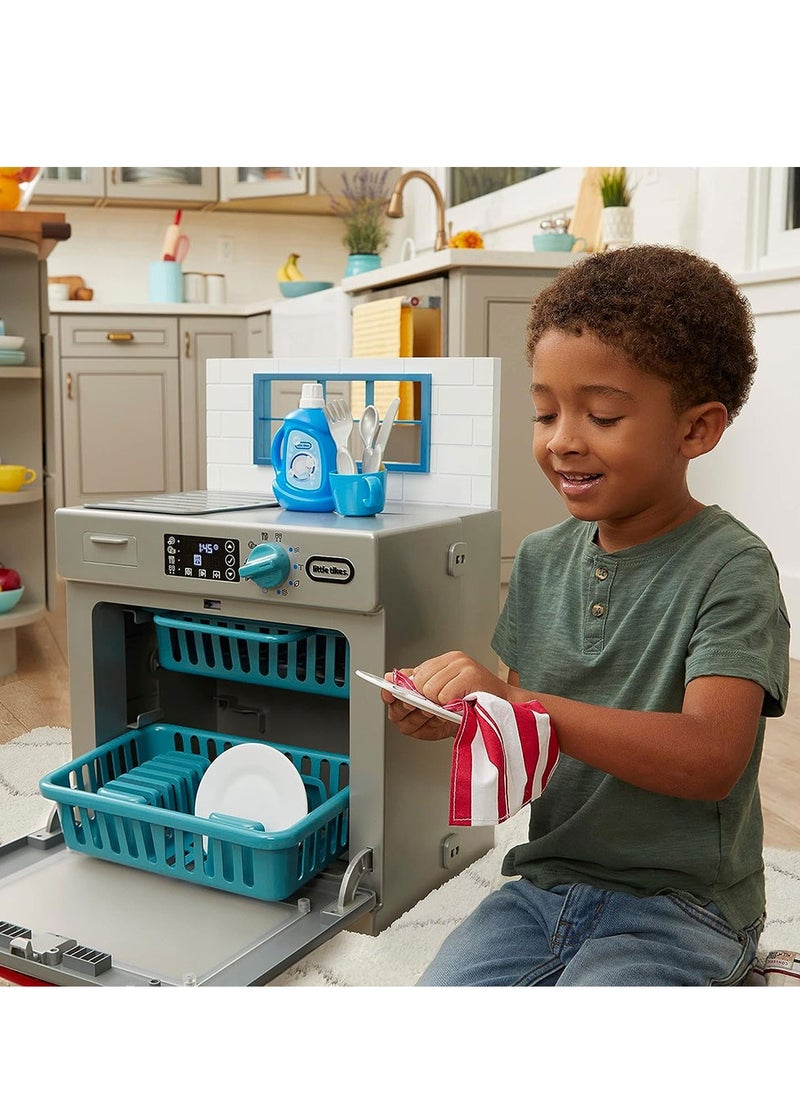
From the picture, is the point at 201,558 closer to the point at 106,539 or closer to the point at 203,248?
the point at 106,539

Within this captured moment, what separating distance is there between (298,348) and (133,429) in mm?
975

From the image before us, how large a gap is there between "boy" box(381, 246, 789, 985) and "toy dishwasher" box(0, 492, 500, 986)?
0.24 metres

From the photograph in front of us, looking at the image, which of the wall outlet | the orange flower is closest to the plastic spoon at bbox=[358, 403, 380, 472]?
the wall outlet

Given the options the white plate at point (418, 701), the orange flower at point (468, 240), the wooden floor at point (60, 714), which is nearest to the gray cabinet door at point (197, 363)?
the wooden floor at point (60, 714)

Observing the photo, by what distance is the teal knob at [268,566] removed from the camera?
1.24 meters

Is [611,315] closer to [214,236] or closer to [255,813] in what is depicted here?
[255,813]

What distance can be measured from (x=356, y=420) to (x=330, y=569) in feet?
0.95

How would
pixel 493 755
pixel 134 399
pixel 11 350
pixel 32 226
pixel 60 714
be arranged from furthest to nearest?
pixel 134 399 < pixel 11 350 < pixel 32 226 < pixel 60 714 < pixel 493 755

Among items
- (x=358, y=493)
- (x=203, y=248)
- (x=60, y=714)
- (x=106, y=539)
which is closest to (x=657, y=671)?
(x=358, y=493)

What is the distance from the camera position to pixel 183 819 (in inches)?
47.8

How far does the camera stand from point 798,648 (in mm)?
2889

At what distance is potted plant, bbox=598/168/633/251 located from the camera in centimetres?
313

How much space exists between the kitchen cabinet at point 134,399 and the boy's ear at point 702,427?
3637 mm

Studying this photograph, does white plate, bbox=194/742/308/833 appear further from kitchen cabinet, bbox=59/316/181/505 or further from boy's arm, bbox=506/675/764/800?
kitchen cabinet, bbox=59/316/181/505
